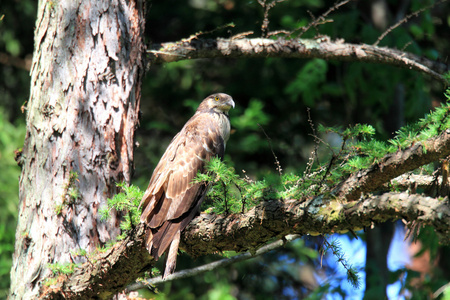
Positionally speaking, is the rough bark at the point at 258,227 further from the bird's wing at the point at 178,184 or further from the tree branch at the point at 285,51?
the tree branch at the point at 285,51

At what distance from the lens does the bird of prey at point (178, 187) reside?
138 inches

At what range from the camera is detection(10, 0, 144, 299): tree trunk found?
388cm

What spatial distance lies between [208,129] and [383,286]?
11.1 ft

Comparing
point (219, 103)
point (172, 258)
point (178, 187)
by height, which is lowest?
point (172, 258)

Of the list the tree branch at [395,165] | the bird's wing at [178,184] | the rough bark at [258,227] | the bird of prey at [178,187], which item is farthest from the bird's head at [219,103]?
the tree branch at [395,165]

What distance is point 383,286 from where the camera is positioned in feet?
21.1

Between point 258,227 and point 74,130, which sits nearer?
point 258,227

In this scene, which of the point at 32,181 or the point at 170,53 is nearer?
the point at 32,181

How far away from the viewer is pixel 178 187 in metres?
4.05

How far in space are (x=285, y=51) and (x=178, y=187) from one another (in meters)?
1.88

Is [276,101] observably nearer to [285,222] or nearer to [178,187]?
[178,187]

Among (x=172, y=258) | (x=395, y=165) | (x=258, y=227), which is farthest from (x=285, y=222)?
(x=172, y=258)

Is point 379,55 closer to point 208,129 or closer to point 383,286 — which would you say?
point 208,129

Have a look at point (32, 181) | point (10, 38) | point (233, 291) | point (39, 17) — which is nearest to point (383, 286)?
point (233, 291)
